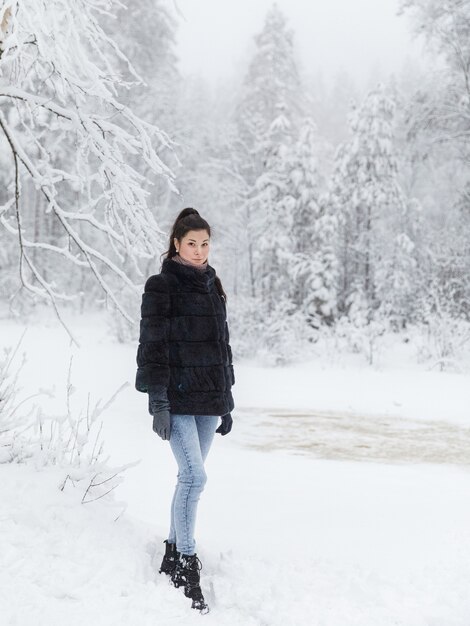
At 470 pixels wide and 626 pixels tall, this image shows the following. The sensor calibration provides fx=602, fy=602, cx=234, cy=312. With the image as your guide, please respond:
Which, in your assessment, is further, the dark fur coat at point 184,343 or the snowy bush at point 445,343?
the snowy bush at point 445,343

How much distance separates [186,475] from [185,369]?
1.98ft

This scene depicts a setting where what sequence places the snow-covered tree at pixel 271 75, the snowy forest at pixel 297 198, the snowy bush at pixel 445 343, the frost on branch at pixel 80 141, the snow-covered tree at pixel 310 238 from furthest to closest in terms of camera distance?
the snow-covered tree at pixel 271 75 < the snow-covered tree at pixel 310 238 < the snowy forest at pixel 297 198 < the snowy bush at pixel 445 343 < the frost on branch at pixel 80 141

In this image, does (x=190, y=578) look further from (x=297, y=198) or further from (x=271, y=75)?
(x=271, y=75)

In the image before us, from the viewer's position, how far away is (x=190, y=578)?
3.29 m

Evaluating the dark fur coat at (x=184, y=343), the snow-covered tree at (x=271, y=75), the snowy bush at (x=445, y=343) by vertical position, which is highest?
the snow-covered tree at (x=271, y=75)

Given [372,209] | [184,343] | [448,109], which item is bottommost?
[184,343]

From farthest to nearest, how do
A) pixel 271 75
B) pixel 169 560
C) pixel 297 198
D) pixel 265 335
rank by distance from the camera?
pixel 271 75 < pixel 297 198 < pixel 265 335 < pixel 169 560

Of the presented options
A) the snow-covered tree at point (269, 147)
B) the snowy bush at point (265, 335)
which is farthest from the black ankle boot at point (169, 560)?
the snow-covered tree at point (269, 147)

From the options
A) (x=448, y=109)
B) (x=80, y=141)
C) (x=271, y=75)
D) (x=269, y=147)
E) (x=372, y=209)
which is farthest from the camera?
(x=271, y=75)

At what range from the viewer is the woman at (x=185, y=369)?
329 cm

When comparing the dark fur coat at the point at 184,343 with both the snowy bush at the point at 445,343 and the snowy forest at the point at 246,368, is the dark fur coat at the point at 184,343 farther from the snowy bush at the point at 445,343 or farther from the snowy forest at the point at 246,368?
the snowy bush at the point at 445,343

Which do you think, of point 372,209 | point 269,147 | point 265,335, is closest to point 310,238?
point 372,209

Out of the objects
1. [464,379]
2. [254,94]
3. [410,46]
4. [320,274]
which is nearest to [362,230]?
[320,274]

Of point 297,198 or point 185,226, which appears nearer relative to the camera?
point 185,226
